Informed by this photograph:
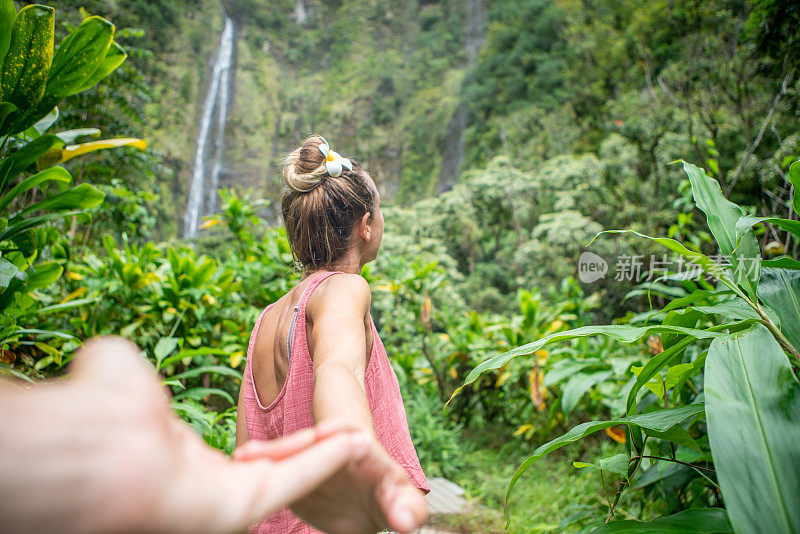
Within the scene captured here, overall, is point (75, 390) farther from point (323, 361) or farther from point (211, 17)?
point (211, 17)

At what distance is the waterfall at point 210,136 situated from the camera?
14985mm

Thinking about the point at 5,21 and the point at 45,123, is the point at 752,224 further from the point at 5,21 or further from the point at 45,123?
the point at 45,123

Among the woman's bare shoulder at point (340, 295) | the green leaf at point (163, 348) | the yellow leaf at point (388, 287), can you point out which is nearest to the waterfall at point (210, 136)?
the yellow leaf at point (388, 287)

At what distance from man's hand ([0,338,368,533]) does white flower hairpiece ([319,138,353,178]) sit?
0.69m

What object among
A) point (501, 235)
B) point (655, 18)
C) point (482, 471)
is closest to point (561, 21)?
point (655, 18)

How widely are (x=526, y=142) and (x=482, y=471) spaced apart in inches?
378

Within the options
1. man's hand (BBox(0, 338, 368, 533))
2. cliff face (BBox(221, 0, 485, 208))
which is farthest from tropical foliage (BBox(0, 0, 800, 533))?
cliff face (BBox(221, 0, 485, 208))

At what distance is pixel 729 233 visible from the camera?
2.57 ft

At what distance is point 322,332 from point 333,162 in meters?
0.42

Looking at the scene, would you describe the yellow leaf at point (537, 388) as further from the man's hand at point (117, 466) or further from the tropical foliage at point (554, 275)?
the man's hand at point (117, 466)

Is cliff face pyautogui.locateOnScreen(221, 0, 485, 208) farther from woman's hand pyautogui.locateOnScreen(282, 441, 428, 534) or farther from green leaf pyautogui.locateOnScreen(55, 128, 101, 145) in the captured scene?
woman's hand pyautogui.locateOnScreen(282, 441, 428, 534)

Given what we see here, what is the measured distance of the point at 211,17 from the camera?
17.9m

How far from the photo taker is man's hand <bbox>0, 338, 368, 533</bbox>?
21 cm

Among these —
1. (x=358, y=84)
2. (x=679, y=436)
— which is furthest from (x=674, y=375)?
(x=358, y=84)
